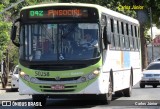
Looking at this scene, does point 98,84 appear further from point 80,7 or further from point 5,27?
point 5,27

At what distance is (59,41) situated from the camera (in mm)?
17688

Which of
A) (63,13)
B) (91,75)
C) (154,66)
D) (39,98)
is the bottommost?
(154,66)

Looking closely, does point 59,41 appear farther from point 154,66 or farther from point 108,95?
point 154,66

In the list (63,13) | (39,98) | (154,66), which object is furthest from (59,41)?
(154,66)

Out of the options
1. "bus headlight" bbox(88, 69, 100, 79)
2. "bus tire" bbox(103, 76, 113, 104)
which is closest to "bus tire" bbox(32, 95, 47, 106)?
"bus tire" bbox(103, 76, 113, 104)

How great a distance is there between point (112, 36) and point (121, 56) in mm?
1930

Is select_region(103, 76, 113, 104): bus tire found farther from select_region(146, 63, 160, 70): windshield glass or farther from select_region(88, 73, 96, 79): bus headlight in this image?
select_region(146, 63, 160, 70): windshield glass

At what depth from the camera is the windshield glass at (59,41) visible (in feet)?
57.7

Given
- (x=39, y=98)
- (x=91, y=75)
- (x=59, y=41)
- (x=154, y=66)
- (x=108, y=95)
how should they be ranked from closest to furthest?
1. (x=91, y=75)
2. (x=59, y=41)
3. (x=39, y=98)
4. (x=108, y=95)
5. (x=154, y=66)

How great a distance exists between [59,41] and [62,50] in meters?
0.31

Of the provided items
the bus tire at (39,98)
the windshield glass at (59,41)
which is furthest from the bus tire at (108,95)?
the bus tire at (39,98)

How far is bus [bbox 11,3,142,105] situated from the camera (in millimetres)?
17438

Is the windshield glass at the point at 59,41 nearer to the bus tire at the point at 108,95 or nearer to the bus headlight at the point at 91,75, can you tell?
the bus headlight at the point at 91,75

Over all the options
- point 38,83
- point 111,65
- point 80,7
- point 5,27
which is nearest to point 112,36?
point 111,65
